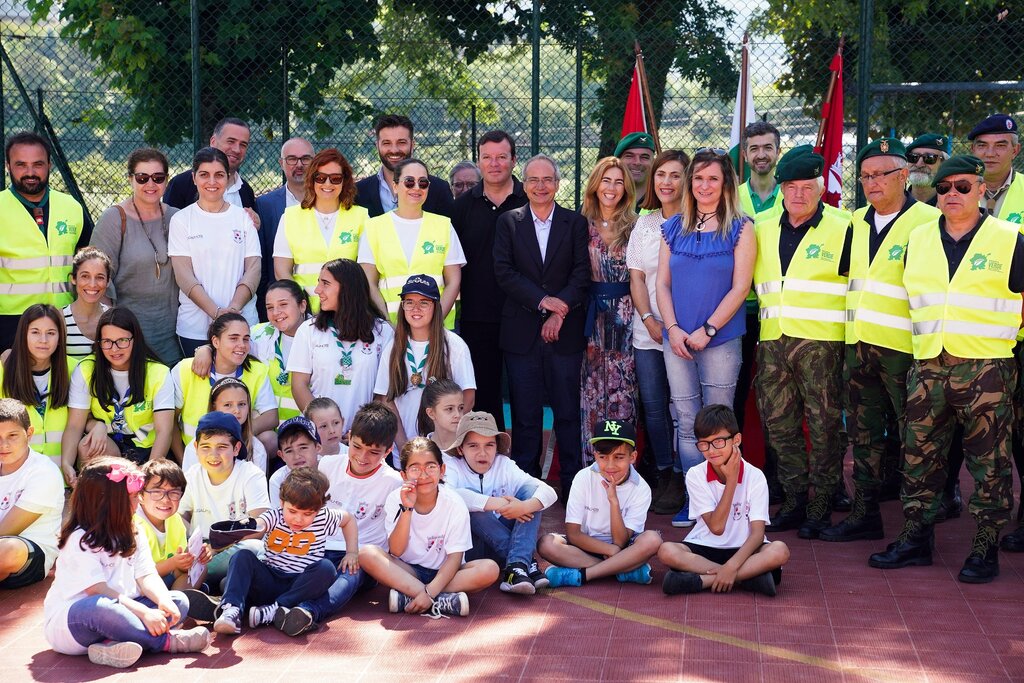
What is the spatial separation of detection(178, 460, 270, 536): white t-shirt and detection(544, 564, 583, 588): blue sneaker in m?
1.42

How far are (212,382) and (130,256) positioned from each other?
107cm

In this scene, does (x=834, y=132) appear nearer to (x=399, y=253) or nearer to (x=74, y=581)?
(x=399, y=253)

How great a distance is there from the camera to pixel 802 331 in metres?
6.33

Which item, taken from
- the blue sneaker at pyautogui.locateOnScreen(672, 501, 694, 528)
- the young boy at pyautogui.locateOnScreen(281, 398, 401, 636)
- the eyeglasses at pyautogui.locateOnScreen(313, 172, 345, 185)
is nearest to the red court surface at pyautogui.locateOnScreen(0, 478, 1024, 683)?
the young boy at pyautogui.locateOnScreen(281, 398, 401, 636)

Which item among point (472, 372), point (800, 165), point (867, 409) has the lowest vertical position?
point (867, 409)

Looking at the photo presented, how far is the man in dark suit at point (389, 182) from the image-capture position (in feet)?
24.3

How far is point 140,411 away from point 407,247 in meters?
1.77

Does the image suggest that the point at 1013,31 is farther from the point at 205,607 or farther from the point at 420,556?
the point at 205,607

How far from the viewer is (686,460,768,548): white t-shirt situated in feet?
18.7

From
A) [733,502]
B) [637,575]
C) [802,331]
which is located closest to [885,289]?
[802,331]

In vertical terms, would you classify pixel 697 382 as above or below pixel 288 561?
above

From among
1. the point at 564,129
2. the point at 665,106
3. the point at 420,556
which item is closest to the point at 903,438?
the point at 420,556

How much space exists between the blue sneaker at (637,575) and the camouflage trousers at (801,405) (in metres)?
1.21

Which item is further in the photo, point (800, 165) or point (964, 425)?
point (800, 165)
